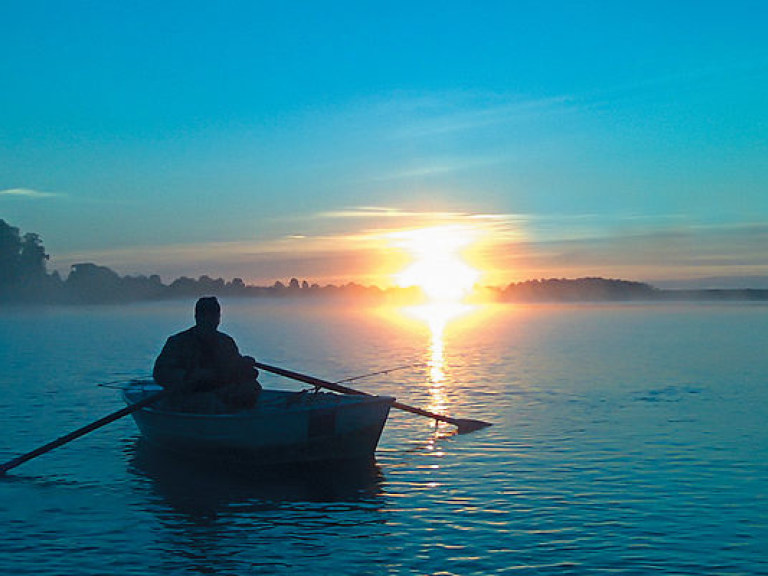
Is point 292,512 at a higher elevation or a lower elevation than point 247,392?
lower

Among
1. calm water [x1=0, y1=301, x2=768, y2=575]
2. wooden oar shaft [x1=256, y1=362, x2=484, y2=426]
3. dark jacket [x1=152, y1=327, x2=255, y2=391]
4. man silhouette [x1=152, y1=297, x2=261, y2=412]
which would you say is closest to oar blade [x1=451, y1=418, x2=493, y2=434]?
wooden oar shaft [x1=256, y1=362, x2=484, y2=426]

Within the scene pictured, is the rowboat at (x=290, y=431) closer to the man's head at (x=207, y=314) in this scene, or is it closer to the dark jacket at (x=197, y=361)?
the dark jacket at (x=197, y=361)

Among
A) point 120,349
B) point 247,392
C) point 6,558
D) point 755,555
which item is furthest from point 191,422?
point 120,349

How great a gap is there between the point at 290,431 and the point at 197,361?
3.05m

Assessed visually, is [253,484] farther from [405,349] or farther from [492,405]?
[405,349]

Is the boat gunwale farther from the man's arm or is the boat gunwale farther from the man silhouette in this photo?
the man's arm

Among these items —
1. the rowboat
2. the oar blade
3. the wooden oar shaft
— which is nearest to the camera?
the rowboat

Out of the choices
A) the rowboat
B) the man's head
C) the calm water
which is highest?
the man's head

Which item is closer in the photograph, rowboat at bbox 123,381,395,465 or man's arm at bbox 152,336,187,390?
rowboat at bbox 123,381,395,465

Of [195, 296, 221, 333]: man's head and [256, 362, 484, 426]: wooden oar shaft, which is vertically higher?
[195, 296, 221, 333]: man's head

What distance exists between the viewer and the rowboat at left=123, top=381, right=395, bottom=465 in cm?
1980

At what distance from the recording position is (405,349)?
78.7 m

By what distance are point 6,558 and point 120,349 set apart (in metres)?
62.2

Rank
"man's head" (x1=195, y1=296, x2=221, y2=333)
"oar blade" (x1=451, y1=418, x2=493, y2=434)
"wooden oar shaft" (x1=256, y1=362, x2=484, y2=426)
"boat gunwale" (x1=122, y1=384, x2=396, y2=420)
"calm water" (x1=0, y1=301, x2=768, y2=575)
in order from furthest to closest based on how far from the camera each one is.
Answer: "oar blade" (x1=451, y1=418, x2=493, y2=434) < "wooden oar shaft" (x1=256, y1=362, x2=484, y2=426) < "man's head" (x1=195, y1=296, x2=221, y2=333) < "boat gunwale" (x1=122, y1=384, x2=396, y2=420) < "calm water" (x1=0, y1=301, x2=768, y2=575)
